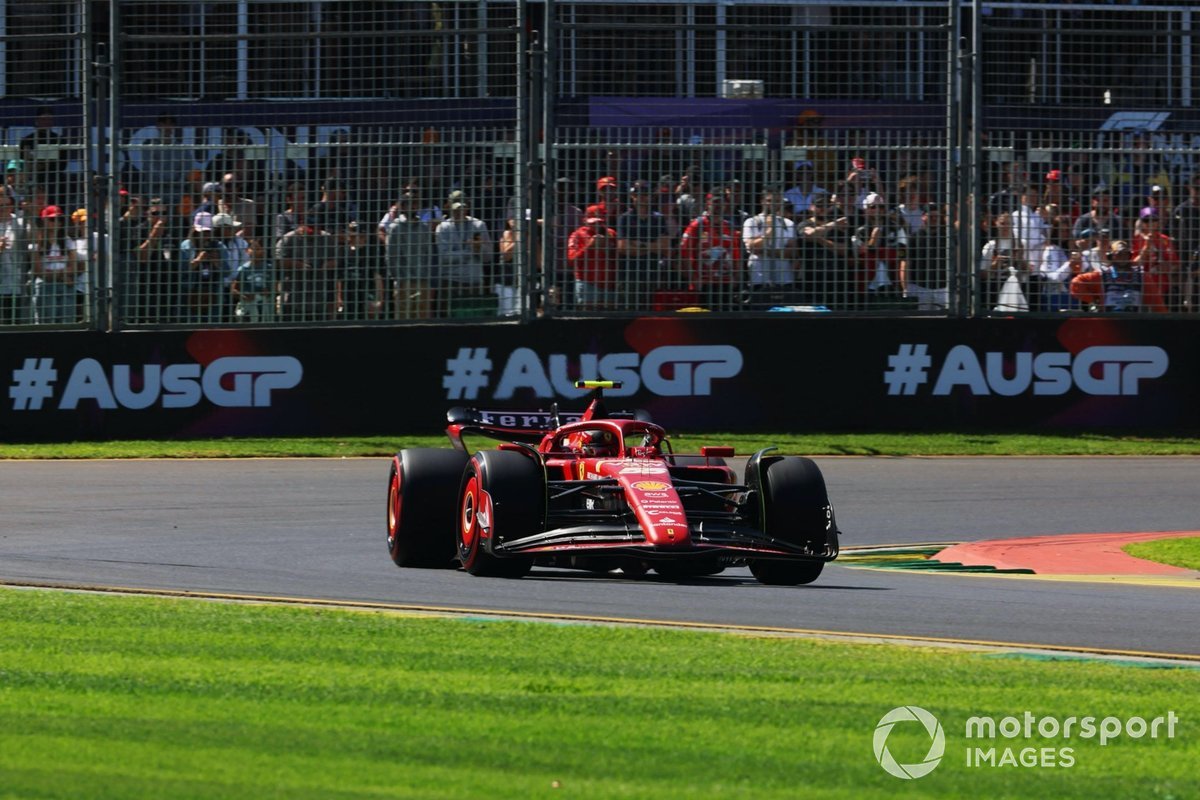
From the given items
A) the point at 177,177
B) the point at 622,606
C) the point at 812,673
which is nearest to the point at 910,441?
the point at 177,177

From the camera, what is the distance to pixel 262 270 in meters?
16.7

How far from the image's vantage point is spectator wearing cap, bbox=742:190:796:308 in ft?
54.5

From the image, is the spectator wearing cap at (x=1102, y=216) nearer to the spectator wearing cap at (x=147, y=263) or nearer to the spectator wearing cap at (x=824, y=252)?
the spectator wearing cap at (x=824, y=252)

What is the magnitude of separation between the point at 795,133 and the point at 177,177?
546 cm

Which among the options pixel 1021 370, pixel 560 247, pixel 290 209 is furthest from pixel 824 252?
pixel 290 209

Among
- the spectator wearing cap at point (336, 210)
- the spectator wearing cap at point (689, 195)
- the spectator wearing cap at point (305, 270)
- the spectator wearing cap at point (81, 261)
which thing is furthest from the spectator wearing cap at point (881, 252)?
the spectator wearing cap at point (81, 261)

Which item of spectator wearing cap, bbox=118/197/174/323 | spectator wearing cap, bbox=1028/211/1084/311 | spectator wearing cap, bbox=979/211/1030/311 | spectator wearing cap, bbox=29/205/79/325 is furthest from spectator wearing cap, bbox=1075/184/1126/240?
spectator wearing cap, bbox=29/205/79/325

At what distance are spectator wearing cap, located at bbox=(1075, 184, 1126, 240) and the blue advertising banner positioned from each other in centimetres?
96

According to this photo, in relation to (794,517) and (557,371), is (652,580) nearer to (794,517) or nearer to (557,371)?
(794,517)

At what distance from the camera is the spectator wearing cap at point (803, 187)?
54.4 feet

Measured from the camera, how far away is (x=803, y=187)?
54.4 ft

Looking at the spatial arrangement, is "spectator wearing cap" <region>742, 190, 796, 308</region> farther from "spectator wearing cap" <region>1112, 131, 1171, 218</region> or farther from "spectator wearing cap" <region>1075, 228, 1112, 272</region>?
"spectator wearing cap" <region>1112, 131, 1171, 218</region>

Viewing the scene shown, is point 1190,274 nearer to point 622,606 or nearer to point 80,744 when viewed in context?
point 622,606

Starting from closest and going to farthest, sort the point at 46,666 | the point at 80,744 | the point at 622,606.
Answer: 1. the point at 80,744
2. the point at 46,666
3. the point at 622,606
